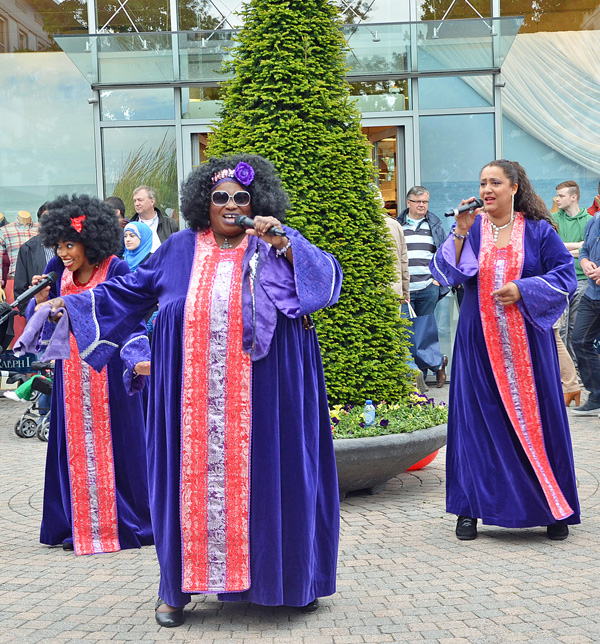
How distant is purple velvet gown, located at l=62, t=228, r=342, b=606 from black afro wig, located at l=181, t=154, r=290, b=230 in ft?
0.40

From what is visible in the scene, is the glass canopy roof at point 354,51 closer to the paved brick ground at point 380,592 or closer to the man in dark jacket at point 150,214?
the man in dark jacket at point 150,214

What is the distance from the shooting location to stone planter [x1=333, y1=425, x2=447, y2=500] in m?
5.86

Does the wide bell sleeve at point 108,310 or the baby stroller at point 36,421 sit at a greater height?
the wide bell sleeve at point 108,310

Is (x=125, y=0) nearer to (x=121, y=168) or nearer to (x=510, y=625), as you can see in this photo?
(x=121, y=168)

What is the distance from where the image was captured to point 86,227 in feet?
18.1

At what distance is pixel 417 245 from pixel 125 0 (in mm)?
5649

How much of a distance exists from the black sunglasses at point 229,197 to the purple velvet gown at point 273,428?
0.57ft

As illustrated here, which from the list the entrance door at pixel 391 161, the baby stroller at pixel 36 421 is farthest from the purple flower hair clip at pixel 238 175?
the entrance door at pixel 391 161

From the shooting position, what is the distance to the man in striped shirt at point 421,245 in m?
10.7

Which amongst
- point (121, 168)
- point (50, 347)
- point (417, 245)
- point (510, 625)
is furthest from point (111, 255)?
point (121, 168)

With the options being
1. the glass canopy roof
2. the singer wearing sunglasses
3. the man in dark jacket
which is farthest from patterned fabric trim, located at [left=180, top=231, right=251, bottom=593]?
the glass canopy roof

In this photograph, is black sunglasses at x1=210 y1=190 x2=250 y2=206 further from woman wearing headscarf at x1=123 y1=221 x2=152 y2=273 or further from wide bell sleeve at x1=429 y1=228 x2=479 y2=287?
woman wearing headscarf at x1=123 y1=221 x2=152 y2=273

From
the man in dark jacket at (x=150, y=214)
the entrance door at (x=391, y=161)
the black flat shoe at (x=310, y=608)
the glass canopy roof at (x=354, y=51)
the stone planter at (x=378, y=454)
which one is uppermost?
the glass canopy roof at (x=354, y=51)

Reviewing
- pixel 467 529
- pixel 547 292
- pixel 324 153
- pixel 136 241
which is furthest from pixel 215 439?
pixel 136 241
